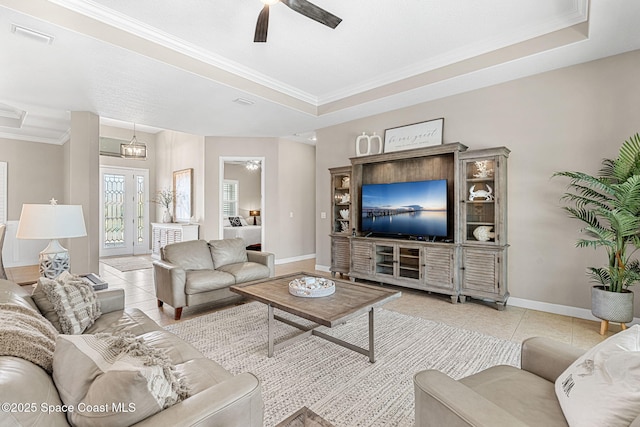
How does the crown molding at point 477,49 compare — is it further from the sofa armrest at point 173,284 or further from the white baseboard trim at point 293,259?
the white baseboard trim at point 293,259

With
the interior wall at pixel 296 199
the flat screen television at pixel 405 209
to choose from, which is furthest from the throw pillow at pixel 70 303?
the interior wall at pixel 296 199

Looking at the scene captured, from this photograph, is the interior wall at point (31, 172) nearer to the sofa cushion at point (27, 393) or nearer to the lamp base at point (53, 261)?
the lamp base at point (53, 261)

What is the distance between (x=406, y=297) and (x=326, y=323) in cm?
253

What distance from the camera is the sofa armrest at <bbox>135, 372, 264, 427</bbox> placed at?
0.94 m

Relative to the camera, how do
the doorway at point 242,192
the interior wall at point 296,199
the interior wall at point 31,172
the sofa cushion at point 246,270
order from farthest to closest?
the doorway at point 242,192, the interior wall at point 296,199, the interior wall at point 31,172, the sofa cushion at point 246,270

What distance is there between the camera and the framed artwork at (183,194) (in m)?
7.16

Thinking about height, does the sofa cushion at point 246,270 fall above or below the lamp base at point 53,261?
below

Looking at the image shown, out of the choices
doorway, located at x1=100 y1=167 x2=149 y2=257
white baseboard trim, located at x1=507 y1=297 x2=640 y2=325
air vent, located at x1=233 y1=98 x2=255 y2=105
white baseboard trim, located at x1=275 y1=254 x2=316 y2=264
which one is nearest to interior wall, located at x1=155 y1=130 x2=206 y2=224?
doorway, located at x1=100 y1=167 x2=149 y2=257

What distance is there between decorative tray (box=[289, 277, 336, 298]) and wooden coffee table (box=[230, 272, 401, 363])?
0.04m

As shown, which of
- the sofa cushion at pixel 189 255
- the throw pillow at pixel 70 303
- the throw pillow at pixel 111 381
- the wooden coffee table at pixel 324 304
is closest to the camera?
the throw pillow at pixel 111 381

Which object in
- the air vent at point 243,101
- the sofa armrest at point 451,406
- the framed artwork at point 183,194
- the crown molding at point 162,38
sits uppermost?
the crown molding at point 162,38

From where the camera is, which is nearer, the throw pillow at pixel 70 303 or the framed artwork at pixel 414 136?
the throw pillow at pixel 70 303

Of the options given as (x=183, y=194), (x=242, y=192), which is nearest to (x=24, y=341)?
(x=183, y=194)

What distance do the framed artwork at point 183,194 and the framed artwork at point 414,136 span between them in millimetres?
4696
